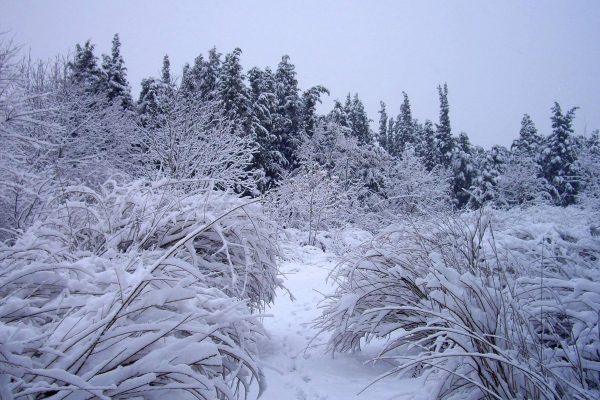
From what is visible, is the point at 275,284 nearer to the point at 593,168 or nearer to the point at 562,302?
the point at 562,302

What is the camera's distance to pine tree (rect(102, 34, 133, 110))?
21.9 m

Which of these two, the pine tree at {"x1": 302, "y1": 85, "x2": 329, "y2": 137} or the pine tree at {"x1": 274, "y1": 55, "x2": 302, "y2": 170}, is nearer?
the pine tree at {"x1": 274, "y1": 55, "x2": 302, "y2": 170}

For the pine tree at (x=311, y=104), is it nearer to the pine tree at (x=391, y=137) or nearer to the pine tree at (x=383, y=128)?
the pine tree at (x=391, y=137)

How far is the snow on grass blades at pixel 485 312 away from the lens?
1.46m

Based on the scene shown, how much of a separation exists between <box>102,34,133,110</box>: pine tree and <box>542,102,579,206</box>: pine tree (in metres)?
35.7

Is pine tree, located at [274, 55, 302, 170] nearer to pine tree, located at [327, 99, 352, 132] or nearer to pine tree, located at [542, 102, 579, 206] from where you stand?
pine tree, located at [327, 99, 352, 132]

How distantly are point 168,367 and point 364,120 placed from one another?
33.6 meters

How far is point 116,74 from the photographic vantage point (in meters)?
22.4

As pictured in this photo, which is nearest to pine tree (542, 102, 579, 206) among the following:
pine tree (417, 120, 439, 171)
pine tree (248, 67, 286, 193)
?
pine tree (417, 120, 439, 171)

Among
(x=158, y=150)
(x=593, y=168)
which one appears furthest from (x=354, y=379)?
(x=593, y=168)

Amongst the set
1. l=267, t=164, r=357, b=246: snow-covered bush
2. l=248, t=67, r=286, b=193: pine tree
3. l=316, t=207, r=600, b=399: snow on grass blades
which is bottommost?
l=316, t=207, r=600, b=399: snow on grass blades

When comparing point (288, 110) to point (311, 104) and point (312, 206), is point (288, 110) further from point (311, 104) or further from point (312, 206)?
point (312, 206)

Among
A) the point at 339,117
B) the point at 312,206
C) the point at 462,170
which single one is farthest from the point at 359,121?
the point at 312,206

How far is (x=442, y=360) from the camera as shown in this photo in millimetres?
1672
